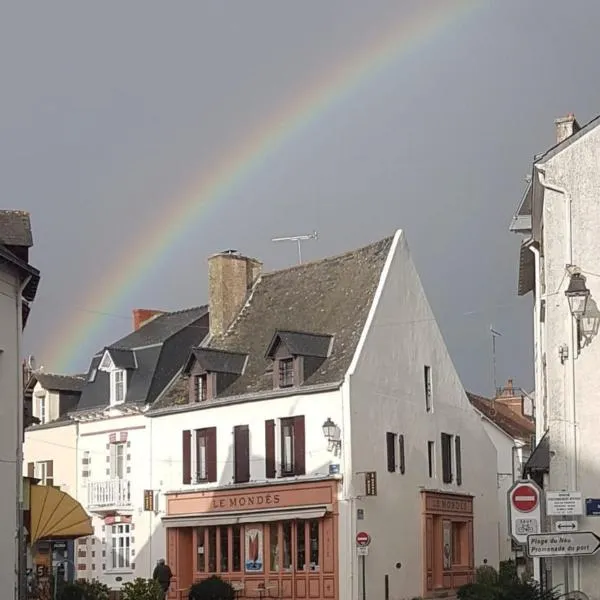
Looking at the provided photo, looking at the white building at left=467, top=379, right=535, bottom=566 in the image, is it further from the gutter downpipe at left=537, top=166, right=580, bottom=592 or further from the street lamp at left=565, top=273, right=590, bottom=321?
the street lamp at left=565, top=273, right=590, bottom=321

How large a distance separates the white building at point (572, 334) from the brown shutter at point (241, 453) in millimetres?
17537

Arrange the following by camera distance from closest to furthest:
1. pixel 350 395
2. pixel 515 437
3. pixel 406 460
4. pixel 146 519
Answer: pixel 350 395
pixel 406 460
pixel 146 519
pixel 515 437

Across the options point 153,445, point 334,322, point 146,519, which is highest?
point 334,322

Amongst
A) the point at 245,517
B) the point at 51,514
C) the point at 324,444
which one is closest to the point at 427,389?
the point at 324,444

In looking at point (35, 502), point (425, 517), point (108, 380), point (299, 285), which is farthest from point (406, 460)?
point (35, 502)

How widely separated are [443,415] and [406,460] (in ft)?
13.4

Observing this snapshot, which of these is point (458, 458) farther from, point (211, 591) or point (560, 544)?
point (560, 544)

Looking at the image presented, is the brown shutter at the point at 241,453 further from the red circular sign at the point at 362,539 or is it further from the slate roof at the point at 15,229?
the slate roof at the point at 15,229

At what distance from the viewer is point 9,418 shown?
24.3 m

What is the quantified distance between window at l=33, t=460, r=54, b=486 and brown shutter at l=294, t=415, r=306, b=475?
43.2 ft

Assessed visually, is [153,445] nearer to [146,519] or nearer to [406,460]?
[146,519]

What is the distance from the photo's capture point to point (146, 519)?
45.7 metres

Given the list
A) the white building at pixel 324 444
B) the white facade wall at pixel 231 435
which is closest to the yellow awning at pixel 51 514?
the white building at pixel 324 444

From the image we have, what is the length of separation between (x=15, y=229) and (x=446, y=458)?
2381cm
